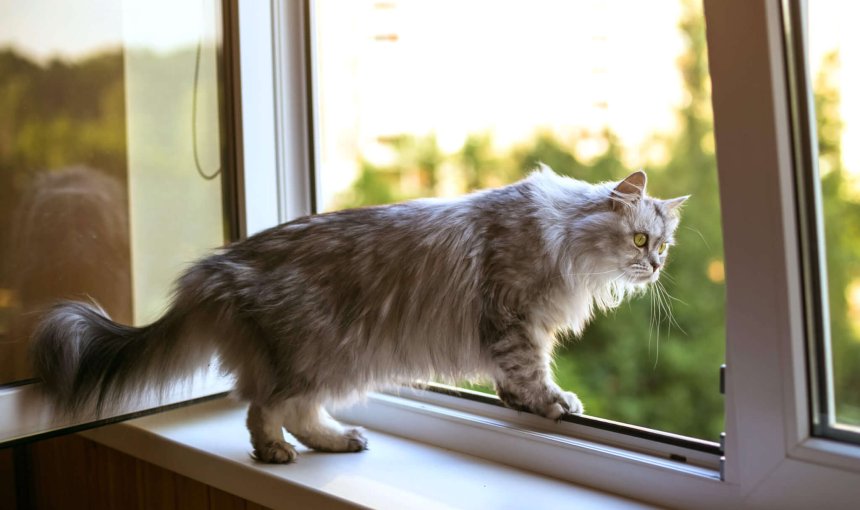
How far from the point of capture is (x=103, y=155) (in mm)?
1552

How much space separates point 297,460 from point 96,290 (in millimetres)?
560

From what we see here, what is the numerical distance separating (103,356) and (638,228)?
0.98 meters

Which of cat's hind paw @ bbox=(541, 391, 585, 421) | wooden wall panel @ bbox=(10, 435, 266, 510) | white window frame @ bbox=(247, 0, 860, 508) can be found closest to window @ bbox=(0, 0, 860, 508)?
white window frame @ bbox=(247, 0, 860, 508)

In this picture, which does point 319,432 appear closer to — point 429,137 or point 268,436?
point 268,436

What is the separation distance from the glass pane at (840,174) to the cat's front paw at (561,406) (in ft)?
1.39

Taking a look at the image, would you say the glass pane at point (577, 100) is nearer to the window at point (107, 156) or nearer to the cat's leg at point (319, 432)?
the window at point (107, 156)

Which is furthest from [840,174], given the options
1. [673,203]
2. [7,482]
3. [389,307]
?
[7,482]

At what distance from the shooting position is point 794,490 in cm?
105

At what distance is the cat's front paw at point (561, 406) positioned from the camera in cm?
133

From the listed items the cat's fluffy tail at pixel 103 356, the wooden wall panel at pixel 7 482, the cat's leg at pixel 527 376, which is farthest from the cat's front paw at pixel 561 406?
the wooden wall panel at pixel 7 482

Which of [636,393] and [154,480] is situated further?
[636,393]

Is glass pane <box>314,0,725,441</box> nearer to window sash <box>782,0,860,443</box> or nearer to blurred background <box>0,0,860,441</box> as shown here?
blurred background <box>0,0,860,441</box>

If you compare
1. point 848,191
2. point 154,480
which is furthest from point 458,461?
point 848,191

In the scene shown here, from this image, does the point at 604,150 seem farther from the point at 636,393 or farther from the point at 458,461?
the point at 458,461
